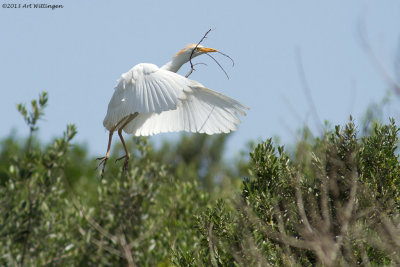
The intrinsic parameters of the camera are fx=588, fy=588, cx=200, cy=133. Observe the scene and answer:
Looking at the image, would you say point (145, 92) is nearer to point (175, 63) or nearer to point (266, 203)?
point (175, 63)

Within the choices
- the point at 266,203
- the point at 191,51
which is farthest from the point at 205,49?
the point at 266,203

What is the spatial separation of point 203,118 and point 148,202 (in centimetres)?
228

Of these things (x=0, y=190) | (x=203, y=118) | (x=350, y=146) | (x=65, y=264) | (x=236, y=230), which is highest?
(x=203, y=118)

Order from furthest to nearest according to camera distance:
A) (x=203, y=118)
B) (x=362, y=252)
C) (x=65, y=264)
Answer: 1. (x=203, y=118)
2. (x=65, y=264)
3. (x=362, y=252)

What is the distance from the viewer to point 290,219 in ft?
14.7

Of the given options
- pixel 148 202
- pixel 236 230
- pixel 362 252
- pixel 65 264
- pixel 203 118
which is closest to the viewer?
pixel 362 252

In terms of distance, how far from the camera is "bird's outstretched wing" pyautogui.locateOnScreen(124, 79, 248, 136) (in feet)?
19.2

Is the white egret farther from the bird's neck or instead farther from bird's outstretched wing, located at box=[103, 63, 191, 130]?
the bird's neck

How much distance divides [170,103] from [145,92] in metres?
0.42

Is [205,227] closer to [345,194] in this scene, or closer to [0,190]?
[345,194]

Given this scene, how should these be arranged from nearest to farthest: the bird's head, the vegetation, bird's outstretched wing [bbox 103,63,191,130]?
the vegetation < bird's outstretched wing [bbox 103,63,191,130] < the bird's head

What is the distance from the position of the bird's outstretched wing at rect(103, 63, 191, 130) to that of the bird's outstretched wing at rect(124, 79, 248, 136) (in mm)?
Result: 173

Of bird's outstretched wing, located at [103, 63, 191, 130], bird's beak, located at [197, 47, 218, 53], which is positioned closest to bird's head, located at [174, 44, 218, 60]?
bird's beak, located at [197, 47, 218, 53]

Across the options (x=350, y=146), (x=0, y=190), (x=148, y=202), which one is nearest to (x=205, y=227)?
(x=350, y=146)
